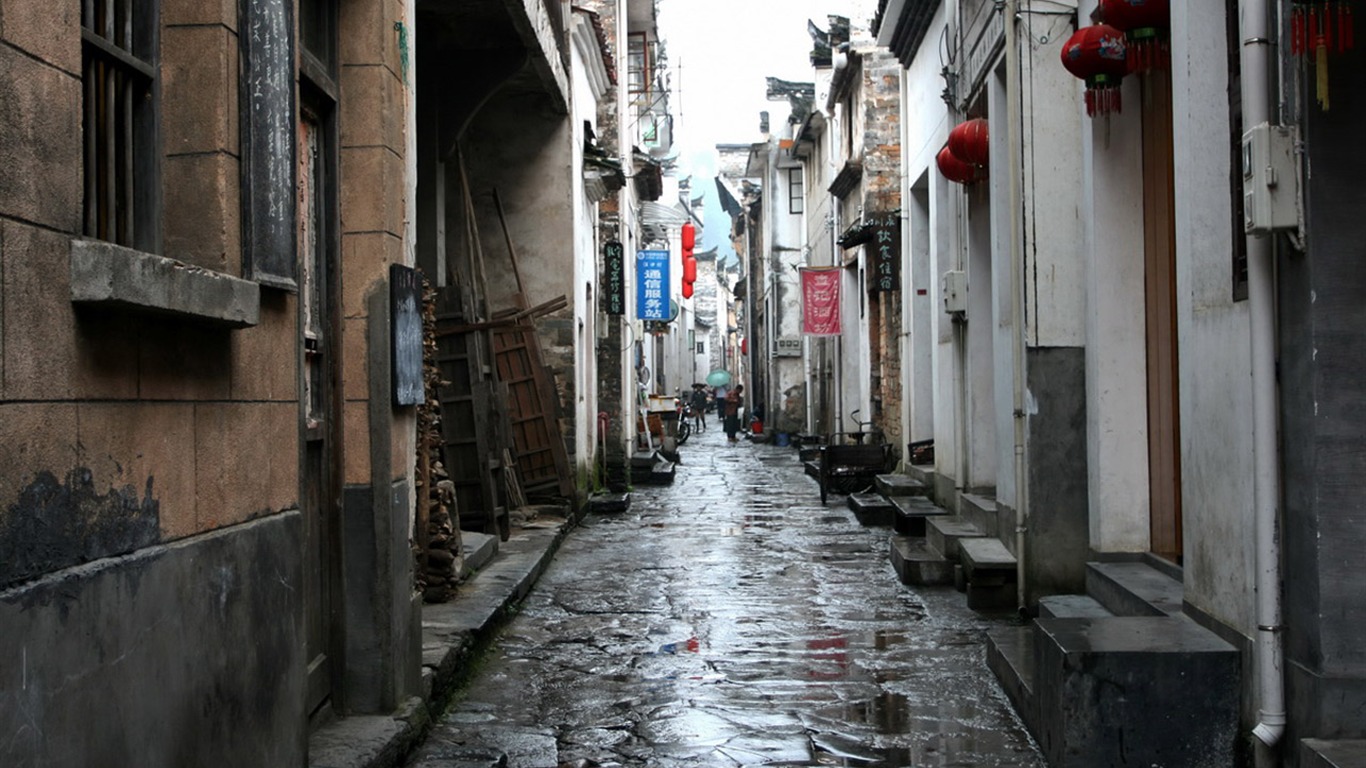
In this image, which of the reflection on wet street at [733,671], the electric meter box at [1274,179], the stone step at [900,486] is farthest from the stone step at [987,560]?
the electric meter box at [1274,179]

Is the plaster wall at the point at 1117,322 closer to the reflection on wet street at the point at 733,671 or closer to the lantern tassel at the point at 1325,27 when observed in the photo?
the reflection on wet street at the point at 733,671

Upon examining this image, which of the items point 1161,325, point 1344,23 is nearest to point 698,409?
point 1161,325

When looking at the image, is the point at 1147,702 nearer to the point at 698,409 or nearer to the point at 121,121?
the point at 121,121

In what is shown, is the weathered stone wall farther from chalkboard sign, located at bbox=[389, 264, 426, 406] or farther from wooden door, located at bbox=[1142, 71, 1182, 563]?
wooden door, located at bbox=[1142, 71, 1182, 563]

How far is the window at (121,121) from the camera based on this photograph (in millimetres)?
3508

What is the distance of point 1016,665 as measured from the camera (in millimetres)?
6938

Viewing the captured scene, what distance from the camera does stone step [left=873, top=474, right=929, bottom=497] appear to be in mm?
15328

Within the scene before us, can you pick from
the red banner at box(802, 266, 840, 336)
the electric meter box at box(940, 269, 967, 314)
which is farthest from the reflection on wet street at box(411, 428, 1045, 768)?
the red banner at box(802, 266, 840, 336)

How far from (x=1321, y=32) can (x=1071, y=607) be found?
4010 millimetres

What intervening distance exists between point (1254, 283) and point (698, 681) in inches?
151

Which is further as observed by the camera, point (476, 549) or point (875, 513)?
point (875, 513)

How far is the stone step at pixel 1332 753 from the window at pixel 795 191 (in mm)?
34965

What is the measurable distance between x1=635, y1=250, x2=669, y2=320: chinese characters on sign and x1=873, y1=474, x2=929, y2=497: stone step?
1024 cm

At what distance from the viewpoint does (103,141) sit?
3.63m
